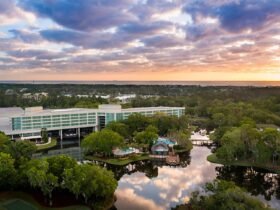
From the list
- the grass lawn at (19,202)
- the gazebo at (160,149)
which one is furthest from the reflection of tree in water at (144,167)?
the grass lawn at (19,202)

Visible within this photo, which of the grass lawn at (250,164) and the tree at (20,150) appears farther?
the grass lawn at (250,164)

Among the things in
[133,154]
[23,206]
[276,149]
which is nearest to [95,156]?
[133,154]

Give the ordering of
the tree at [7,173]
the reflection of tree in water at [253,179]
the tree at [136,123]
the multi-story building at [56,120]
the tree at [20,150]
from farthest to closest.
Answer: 1. the multi-story building at [56,120]
2. the tree at [136,123]
3. the tree at [20,150]
4. the reflection of tree in water at [253,179]
5. the tree at [7,173]

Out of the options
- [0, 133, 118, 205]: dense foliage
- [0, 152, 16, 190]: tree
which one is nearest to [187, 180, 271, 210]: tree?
[0, 133, 118, 205]: dense foliage

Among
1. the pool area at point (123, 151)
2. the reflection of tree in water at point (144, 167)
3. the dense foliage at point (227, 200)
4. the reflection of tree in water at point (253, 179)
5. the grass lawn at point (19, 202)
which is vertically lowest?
the reflection of tree in water at point (144, 167)

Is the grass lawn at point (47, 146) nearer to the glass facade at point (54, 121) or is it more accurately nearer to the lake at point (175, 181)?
the glass facade at point (54, 121)

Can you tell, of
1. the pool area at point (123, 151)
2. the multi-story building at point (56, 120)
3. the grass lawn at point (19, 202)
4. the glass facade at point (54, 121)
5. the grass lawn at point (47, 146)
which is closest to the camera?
the grass lawn at point (19, 202)
